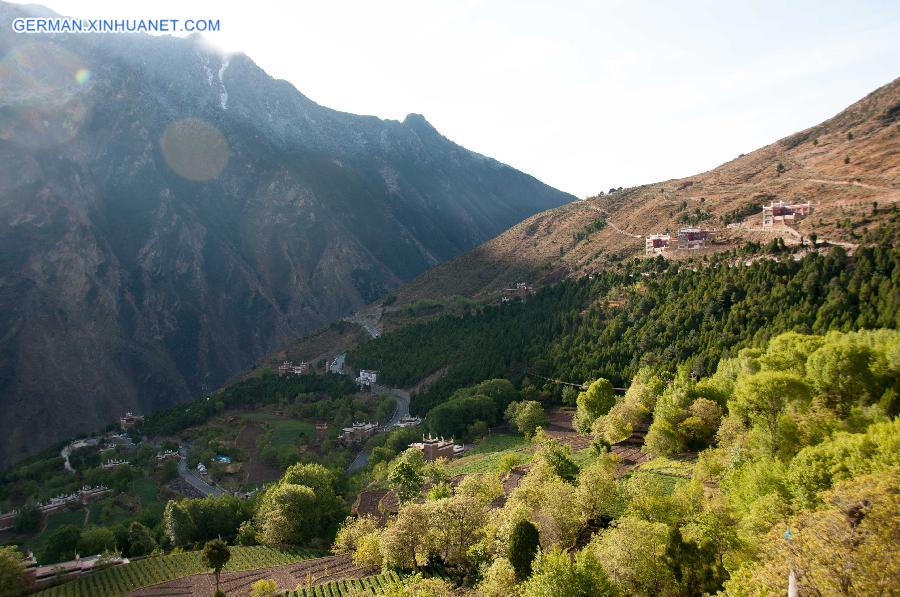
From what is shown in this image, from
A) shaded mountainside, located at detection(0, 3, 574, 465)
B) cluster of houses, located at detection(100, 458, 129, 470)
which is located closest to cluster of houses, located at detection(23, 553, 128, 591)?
cluster of houses, located at detection(100, 458, 129, 470)

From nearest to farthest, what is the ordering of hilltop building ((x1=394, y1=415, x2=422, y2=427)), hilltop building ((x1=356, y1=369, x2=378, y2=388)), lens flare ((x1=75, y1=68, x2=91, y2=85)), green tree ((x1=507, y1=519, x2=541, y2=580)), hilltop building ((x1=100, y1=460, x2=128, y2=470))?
green tree ((x1=507, y1=519, x2=541, y2=580)), hilltop building ((x1=394, y1=415, x2=422, y2=427)), hilltop building ((x1=100, y1=460, x2=128, y2=470)), hilltop building ((x1=356, y1=369, x2=378, y2=388)), lens flare ((x1=75, y1=68, x2=91, y2=85))

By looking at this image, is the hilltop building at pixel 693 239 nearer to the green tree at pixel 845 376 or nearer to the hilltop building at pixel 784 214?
the hilltop building at pixel 784 214

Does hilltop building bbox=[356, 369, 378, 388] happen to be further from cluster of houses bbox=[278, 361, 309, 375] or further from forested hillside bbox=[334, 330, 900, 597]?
forested hillside bbox=[334, 330, 900, 597]

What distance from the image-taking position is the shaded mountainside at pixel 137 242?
390ft

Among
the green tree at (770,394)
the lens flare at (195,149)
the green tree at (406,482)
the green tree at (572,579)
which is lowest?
the green tree at (406,482)

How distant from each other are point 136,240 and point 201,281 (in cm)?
1901

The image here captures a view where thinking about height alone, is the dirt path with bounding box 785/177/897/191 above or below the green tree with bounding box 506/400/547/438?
above

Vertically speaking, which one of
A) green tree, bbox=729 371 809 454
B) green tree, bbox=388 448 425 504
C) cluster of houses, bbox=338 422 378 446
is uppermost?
green tree, bbox=729 371 809 454

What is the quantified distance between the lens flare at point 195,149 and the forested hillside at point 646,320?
117 meters

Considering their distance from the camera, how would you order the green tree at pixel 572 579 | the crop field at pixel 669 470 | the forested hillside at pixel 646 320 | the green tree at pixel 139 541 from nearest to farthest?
the green tree at pixel 572 579, the crop field at pixel 669 470, the green tree at pixel 139 541, the forested hillside at pixel 646 320

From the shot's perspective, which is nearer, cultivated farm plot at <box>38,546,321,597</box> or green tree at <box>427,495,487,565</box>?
green tree at <box>427,495,487,565</box>

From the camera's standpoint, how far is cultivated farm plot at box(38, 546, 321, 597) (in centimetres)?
3469

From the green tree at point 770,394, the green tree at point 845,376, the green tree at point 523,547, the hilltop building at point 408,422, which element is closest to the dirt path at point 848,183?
the green tree at point 845,376

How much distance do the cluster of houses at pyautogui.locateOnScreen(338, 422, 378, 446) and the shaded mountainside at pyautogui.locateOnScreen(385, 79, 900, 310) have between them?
124 ft
